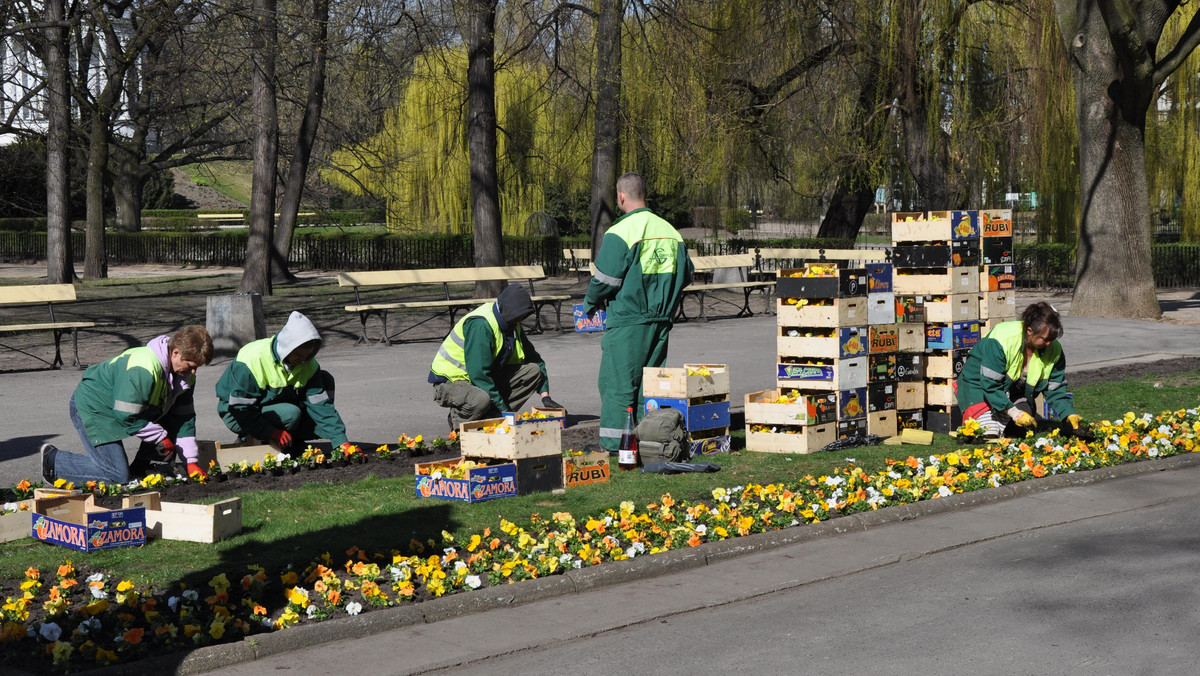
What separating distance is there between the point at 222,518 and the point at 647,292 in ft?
12.0

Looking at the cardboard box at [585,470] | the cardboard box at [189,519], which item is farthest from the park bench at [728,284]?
the cardboard box at [189,519]

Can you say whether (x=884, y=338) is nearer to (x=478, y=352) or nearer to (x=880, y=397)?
(x=880, y=397)

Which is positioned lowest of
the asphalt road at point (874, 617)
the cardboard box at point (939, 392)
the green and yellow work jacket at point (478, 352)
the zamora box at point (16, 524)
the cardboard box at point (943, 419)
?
the asphalt road at point (874, 617)

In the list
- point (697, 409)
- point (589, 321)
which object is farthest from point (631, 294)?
point (589, 321)

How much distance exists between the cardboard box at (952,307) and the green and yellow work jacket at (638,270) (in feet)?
9.41

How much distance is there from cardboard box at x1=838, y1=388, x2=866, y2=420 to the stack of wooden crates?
25.6 inches

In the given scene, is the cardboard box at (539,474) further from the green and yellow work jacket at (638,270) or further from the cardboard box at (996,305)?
the cardboard box at (996,305)

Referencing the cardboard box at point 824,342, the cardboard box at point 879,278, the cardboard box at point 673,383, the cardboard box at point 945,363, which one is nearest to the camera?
the cardboard box at point 673,383

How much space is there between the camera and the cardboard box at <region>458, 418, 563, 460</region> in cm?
809

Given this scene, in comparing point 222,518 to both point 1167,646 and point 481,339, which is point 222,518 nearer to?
point 481,339

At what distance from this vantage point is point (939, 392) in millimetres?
10867

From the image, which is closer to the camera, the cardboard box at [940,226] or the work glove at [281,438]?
the work glove at [281,438]

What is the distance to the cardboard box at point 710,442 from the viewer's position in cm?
958

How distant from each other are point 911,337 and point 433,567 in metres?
5.81
